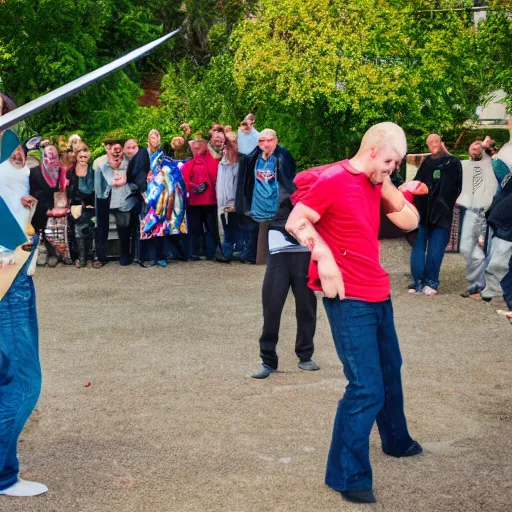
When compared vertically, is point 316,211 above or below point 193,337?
above

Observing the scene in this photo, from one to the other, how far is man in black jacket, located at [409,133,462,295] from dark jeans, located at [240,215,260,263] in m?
3.01

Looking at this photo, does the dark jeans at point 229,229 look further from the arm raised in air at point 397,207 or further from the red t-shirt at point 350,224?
the red t-shirt at point 350,224

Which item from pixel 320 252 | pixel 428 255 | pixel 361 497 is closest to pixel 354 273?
pixel 320 252

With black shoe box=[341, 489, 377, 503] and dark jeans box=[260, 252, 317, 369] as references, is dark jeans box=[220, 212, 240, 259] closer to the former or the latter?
dark jeans box=[260, 252, 317, 369]

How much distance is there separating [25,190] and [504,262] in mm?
6753

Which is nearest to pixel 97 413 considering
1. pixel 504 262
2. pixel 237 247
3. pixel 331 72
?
pixel 504 262

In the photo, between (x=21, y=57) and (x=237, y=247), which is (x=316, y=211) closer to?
(x=237, y=247)

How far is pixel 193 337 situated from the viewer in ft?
30.7

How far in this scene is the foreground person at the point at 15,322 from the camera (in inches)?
192

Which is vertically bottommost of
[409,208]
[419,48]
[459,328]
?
[459,328]

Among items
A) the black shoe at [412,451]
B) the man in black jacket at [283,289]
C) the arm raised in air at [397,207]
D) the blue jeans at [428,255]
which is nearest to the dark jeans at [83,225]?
the blue jeans at [428,255]

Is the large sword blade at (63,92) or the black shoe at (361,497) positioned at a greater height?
the large sword blade at (63,92)

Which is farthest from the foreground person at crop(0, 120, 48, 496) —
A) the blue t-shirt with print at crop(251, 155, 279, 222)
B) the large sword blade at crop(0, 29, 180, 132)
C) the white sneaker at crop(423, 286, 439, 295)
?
the white sneaker at crop(423, 286, 439, 295)

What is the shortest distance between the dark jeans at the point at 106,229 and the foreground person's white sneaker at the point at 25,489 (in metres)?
8.98
